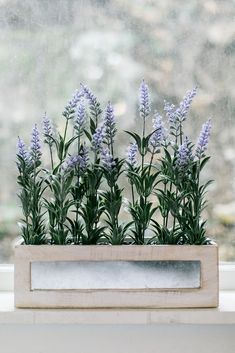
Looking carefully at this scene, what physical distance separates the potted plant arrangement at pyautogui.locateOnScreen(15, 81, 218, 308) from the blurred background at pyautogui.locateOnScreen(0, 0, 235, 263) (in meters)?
0.15

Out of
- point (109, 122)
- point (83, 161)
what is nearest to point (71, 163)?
point (83, 161)

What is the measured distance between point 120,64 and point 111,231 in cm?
45

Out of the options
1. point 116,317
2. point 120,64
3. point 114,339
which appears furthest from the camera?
point 120,64

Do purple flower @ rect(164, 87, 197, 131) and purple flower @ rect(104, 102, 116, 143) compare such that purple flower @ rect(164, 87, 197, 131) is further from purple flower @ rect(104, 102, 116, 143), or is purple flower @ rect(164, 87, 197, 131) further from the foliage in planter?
purple flower @ rect(104, 102, 116, 143)

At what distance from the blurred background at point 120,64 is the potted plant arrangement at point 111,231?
15cm

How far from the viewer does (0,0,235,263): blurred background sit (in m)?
1.88

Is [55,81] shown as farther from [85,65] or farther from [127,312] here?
[127,312]

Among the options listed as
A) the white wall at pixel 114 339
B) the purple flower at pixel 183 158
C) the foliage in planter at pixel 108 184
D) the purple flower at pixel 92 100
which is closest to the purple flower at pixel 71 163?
the foliage in planter at pixel 108 184

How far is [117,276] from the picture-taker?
1640mm

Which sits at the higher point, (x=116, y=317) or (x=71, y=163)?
(x=71, y=163)

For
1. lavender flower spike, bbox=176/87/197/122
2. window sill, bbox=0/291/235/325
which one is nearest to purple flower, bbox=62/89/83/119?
lavender flower spike, bbox=176/87/197/122

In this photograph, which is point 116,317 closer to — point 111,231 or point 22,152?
point 111,231

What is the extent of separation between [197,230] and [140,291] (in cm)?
18

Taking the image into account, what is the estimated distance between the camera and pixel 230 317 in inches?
64.4
